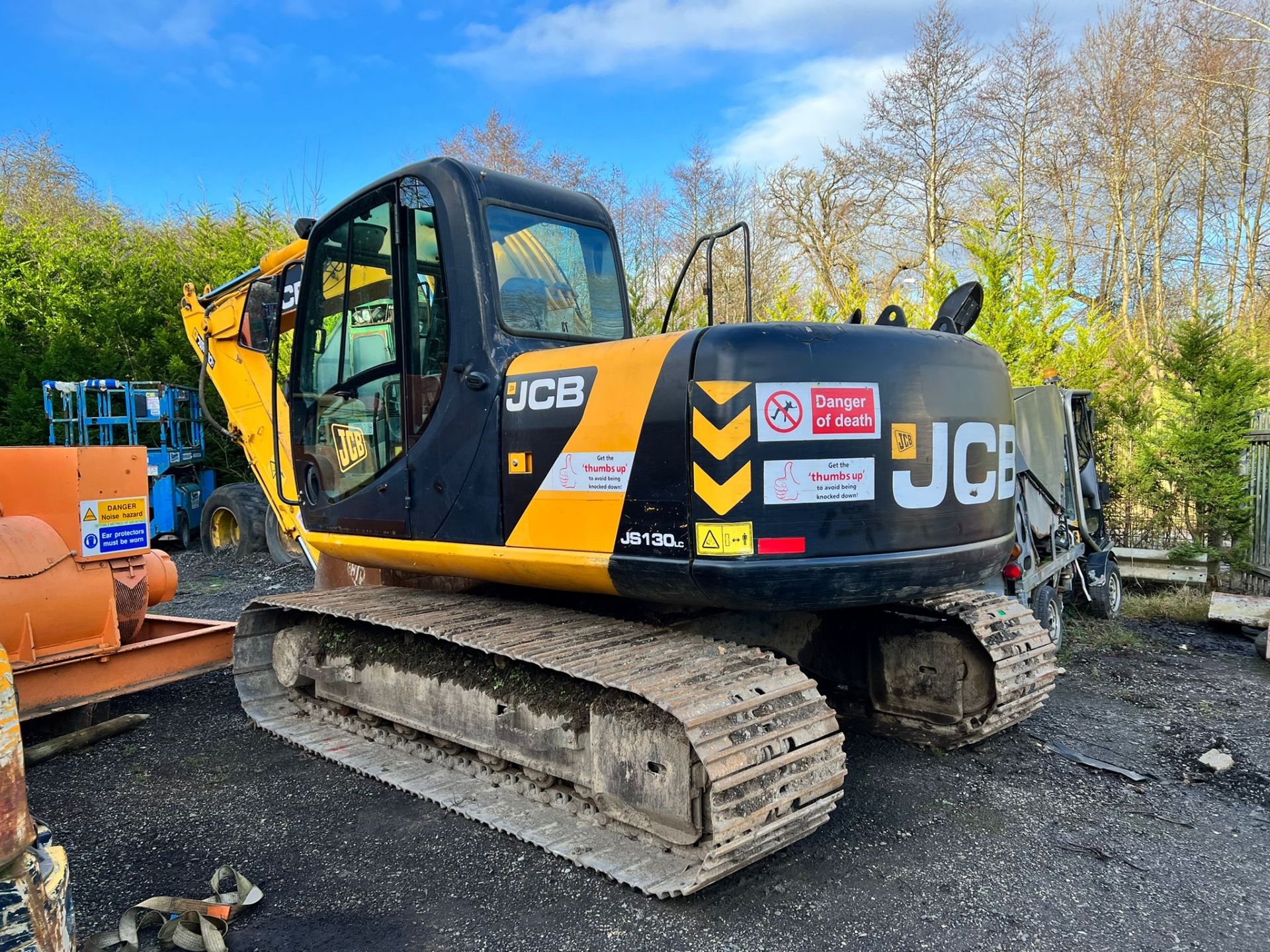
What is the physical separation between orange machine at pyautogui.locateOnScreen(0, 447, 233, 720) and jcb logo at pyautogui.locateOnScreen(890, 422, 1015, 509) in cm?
400

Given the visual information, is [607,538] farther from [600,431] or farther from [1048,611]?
[1048,611]

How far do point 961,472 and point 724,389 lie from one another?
0.98 m

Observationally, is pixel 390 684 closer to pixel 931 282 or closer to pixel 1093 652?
pixel 1093 652

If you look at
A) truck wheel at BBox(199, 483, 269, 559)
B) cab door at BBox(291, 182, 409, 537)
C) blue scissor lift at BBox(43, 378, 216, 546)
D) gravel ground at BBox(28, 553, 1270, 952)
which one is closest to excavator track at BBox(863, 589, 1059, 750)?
gravel ground at BBox(28, 553, 1270, 952)

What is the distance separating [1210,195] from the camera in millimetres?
19828

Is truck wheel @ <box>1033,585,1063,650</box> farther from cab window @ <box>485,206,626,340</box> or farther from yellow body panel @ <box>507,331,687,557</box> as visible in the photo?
yellow body panel @ <box>507,331,687,557</box>

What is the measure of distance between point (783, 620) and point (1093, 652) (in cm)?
351

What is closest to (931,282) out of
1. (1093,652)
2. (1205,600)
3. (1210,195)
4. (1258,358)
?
(1258,358)

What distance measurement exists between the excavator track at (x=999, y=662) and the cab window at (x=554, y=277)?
79.3 inches

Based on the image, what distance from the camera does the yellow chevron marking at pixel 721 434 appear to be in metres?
2.78

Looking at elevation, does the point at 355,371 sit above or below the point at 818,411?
above

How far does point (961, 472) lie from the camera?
310cm

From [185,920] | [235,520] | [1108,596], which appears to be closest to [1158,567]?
[1108,596]

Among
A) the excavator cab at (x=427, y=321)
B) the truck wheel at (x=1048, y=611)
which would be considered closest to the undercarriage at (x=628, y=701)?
the excavator cab at (x=427, y=321)
